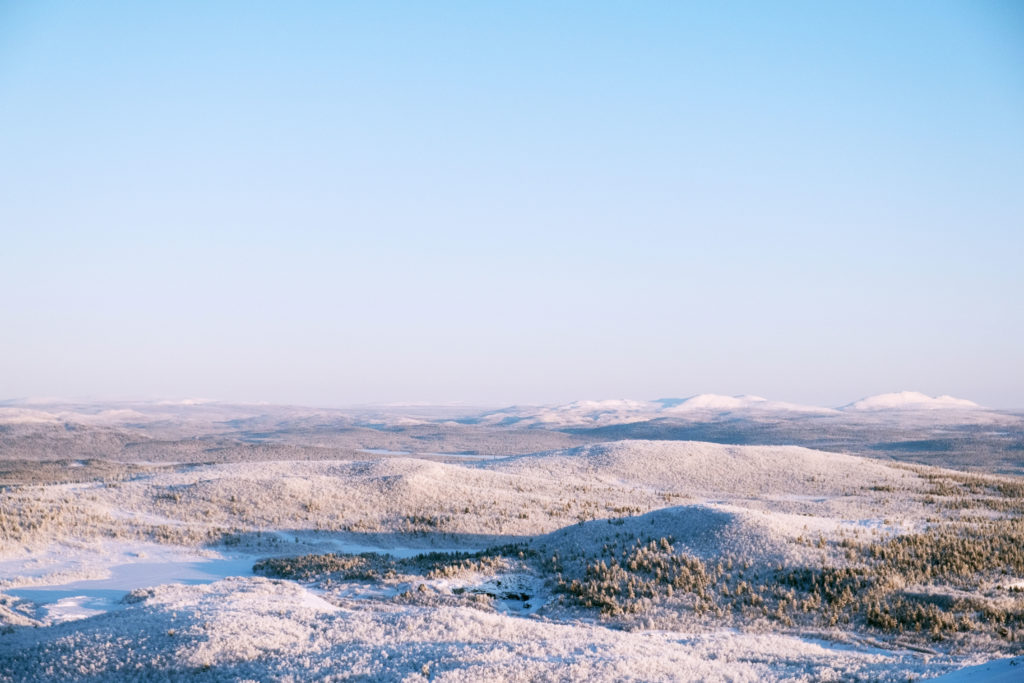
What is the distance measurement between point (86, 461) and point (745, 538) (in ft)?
176

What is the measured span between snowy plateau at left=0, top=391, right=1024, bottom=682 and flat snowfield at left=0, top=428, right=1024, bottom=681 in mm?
72

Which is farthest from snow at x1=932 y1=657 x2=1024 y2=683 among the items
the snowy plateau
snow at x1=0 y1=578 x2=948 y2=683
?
snow at x1=0 y1=578 x2=948 y2=683

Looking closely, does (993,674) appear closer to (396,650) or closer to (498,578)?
(396,650)

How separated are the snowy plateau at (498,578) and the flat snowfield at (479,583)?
0.07m

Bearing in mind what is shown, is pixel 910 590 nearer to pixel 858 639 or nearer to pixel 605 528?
pixel 858 639

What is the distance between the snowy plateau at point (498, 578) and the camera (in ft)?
34.9

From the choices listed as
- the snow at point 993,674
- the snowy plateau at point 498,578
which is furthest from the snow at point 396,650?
the snow at point 993,674

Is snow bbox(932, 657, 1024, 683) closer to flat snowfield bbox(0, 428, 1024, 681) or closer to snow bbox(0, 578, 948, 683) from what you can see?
flat snowfield bbox(0, 428, 1024, 681)

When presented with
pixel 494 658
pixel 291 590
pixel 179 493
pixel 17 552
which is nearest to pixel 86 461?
pixel 179 493

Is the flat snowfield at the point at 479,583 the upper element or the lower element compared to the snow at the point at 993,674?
lower

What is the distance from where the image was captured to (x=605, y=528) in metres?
21.8

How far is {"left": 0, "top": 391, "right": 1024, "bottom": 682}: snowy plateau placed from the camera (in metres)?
10.6

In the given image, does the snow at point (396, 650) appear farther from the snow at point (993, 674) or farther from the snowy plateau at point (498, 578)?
the snow at point (993, 674)

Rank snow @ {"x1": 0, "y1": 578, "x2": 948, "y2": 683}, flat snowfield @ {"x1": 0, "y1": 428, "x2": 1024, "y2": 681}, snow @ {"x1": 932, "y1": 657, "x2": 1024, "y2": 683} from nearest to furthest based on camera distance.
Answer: snow @ {"x1": 932, "y1": 657, "x2": 1024, "y2": 683} < snow @ {"x1": 0, "y1": 578, "x2": 948, "y2": 683} < flat snowfield @ {"x1": 0, "y1": 428, "x2": 1024, "y2": 681}
